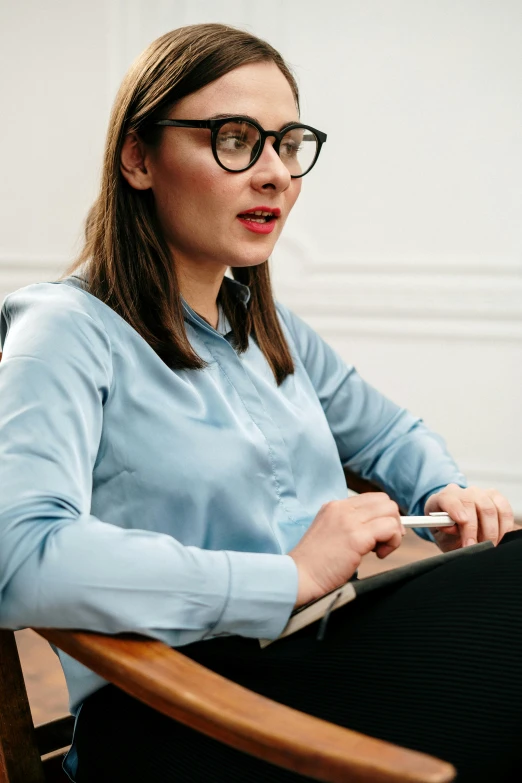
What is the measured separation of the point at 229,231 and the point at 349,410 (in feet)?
1.49

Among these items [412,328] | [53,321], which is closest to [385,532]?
[53,321]

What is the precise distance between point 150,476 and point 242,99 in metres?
0.50

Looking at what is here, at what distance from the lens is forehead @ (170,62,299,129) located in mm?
1120

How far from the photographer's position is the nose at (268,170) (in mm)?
1136

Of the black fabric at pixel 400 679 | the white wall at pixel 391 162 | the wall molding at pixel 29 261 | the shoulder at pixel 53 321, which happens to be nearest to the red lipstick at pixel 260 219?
the shoulder at pixel 53 321

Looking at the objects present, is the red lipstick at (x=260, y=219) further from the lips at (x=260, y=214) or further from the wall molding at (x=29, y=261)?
the wall molding at (x=29, y=261)

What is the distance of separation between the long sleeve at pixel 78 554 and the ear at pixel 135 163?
0.32 meters

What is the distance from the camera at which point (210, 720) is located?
2.15ft

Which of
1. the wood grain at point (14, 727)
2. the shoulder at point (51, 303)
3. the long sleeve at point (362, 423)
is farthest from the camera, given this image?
the long sleeve at point (362, 423)

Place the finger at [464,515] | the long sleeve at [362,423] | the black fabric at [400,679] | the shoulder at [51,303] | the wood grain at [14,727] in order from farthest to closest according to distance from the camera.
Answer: the long sleeve at [362,423], the finger at [464,515], the shoulder at [51,303], the wood grain at [14,727], the black fabric at [400,679]

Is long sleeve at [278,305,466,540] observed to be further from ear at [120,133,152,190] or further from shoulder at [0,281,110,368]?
shoulder at [0,281,110,368]

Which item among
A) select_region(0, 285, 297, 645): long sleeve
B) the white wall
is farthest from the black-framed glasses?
the white wall

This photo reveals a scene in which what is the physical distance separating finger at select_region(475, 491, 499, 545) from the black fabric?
1.09 ft

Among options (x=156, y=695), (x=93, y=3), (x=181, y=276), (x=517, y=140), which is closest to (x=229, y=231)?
(x=181, y=276)
